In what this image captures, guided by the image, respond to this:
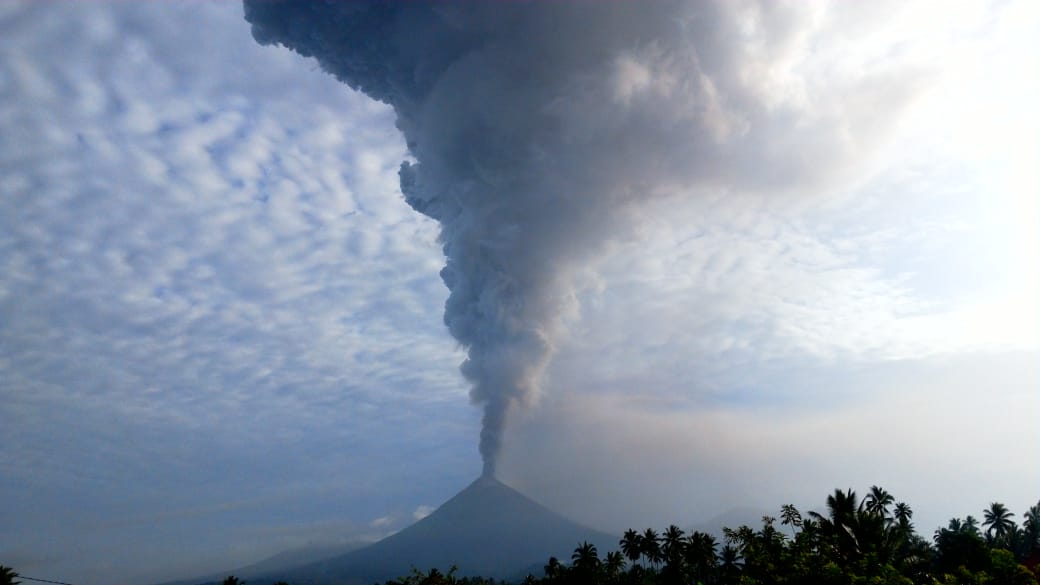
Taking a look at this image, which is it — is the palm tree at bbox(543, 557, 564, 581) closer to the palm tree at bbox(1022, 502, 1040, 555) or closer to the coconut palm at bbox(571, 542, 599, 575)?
the coconut palm at bbox(571, 542, 599, 575)

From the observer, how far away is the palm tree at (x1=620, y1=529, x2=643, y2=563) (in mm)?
101312

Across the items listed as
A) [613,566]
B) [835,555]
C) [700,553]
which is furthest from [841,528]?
[613,566]

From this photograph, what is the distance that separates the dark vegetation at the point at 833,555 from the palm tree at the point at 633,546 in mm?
170

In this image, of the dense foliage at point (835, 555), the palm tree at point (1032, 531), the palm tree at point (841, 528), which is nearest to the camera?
the dense foliage at point (835, 555)

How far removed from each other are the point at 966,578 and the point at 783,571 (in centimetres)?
1329

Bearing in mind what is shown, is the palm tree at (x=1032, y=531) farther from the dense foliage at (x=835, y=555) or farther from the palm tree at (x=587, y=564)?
the palm tree at (x=587, y=564)

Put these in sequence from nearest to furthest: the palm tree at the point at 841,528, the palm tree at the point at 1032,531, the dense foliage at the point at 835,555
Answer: the dense foliage at the point at 835,555 → the palm tree at the point at 841,528 → the palm tree at the point at 1032,531

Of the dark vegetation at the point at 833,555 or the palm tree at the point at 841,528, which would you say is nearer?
the dark vegetation at the point at 833,555

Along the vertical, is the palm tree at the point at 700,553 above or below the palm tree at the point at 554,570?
above

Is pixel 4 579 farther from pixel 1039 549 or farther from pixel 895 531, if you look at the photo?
pixel 1039 549

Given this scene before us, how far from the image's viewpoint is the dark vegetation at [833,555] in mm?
39000

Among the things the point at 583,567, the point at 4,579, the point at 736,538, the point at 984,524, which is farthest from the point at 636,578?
the point at 4,579

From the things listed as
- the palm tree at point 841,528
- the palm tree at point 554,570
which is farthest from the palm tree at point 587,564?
the palm tree at point 841,528

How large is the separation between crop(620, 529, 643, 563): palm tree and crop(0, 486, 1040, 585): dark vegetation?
6.7 inches
